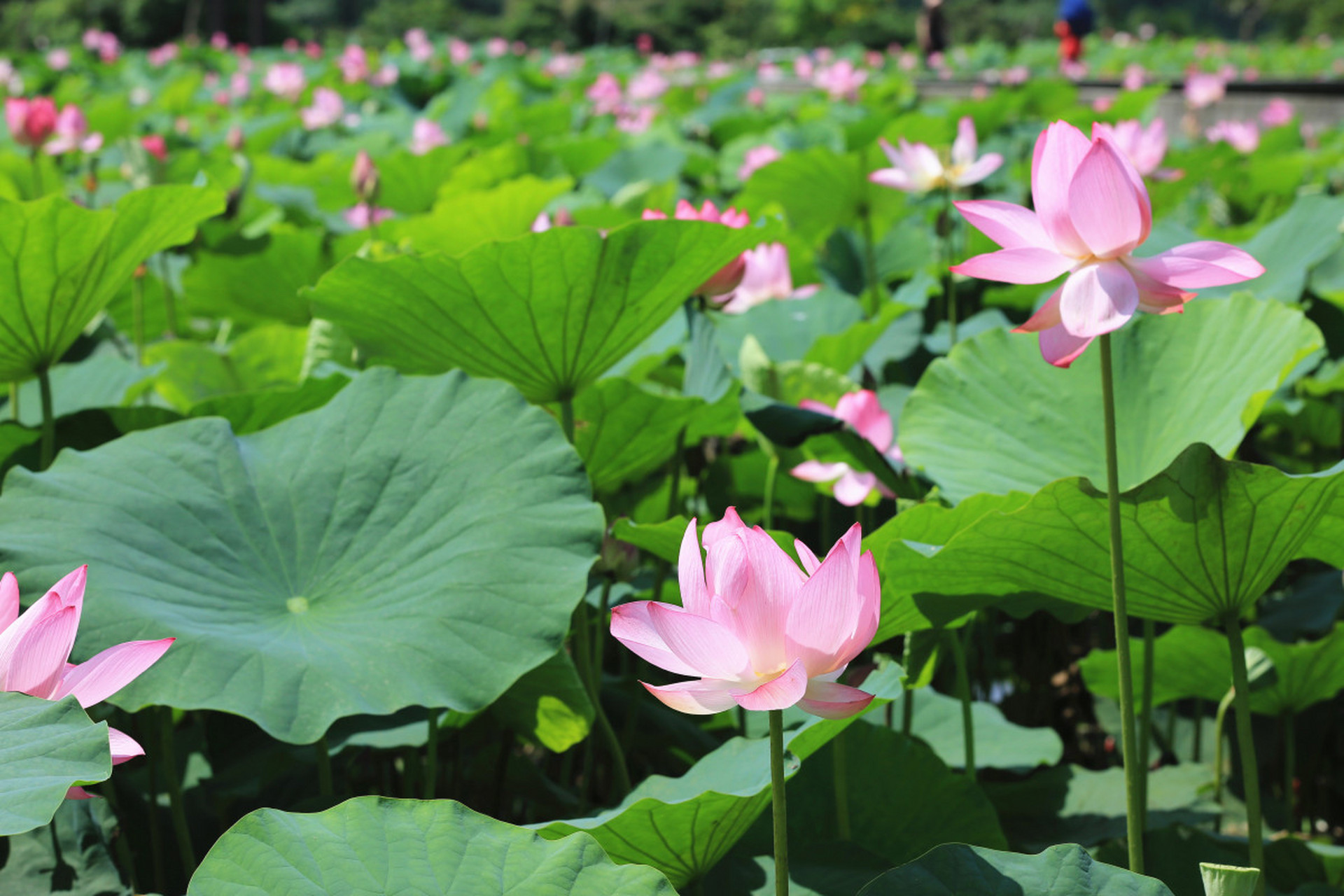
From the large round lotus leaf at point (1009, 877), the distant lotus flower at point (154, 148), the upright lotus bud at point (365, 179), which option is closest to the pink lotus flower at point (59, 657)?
the large round lotus leaf at point (1009, 877)

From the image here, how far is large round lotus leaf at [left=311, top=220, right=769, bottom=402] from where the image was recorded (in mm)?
1218

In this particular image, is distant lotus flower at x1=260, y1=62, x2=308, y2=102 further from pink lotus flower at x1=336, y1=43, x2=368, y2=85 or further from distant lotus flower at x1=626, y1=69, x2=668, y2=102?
distant lotus flower at x1=626, y1=69, x2=668, y2=102

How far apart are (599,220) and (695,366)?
890 millimetres

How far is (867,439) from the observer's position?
4.27 feet

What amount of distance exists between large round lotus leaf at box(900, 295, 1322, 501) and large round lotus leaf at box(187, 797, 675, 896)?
0.67 metres

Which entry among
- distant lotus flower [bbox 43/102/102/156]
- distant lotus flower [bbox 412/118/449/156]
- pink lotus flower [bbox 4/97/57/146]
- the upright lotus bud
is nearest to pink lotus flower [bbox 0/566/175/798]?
the upright lotus bud

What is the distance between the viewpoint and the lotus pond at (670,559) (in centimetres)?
73

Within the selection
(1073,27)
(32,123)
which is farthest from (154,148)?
(1073,27)

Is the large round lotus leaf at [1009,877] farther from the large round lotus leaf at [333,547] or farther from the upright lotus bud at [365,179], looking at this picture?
the upright lotus bud at [365,179]

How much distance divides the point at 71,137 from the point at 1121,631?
261cm

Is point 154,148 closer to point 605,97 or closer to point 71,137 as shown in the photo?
point 71,137

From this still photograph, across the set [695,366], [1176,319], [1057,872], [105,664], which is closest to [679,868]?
[1057,872]

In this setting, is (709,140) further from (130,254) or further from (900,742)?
(900,742)

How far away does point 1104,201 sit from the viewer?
765mm
